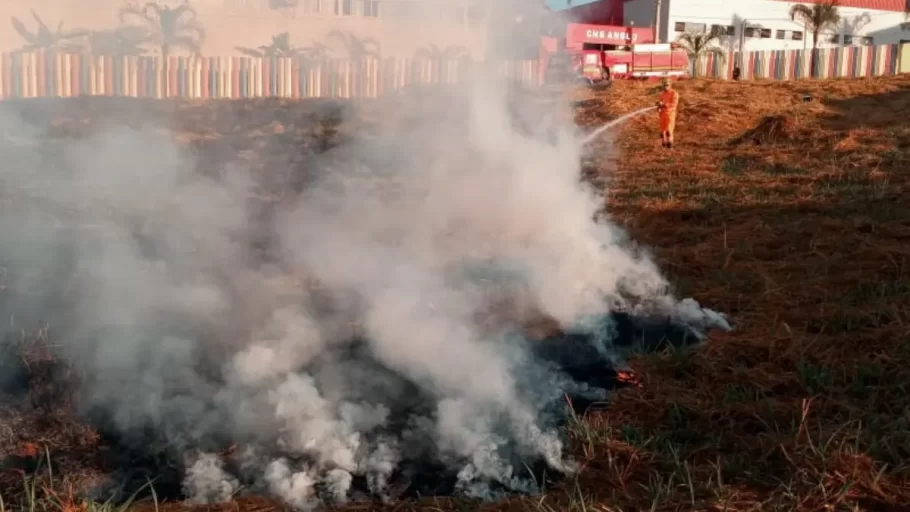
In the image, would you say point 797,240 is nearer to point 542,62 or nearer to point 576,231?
point 576,231

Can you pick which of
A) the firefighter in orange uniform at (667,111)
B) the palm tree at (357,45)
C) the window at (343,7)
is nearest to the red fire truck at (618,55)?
the firefighter in orange uniform at (667,111)

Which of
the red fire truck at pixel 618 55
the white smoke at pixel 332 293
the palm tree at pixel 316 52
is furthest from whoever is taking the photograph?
the red fire truck at pixel 618 55

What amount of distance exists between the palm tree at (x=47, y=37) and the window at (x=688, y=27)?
84.6 feet

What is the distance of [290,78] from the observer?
420 inches

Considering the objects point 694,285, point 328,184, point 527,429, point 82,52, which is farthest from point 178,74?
point 527,429

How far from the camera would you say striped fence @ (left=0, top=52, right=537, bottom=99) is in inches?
366

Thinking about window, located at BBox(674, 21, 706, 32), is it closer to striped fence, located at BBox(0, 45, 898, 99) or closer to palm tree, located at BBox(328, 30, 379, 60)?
striped fence, located at BBox(0, 45, 898, 99)

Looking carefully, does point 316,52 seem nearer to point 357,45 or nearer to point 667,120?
point 357,45

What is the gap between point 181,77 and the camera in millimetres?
12078

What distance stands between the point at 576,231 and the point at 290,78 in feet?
21.3

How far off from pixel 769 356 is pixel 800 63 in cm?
2296

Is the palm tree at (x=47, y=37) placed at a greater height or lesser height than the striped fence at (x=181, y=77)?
greater

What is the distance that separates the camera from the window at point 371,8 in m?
5.87

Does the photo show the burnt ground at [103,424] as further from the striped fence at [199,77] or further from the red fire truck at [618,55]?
the red fire truck at [618,55]
